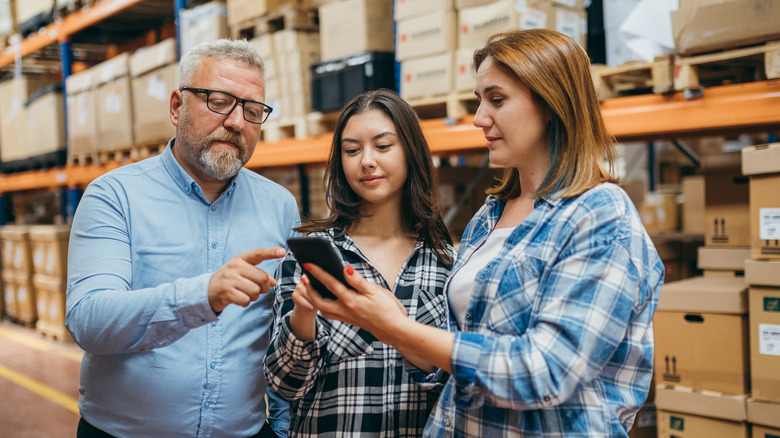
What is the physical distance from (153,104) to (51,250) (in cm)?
277

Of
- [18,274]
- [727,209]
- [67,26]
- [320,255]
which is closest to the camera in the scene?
[320,255]

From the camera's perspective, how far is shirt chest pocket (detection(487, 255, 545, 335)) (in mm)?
1382

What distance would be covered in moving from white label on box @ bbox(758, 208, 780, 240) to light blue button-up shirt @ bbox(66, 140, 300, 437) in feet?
6.75

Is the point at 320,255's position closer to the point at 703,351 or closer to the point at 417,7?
the point at 703,351

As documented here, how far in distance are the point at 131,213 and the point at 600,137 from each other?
1401mm

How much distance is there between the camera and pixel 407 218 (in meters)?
2.18

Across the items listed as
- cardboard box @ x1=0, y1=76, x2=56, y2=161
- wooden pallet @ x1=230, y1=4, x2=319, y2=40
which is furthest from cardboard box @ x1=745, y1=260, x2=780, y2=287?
cardboard box @ x1=0, y1=76, x2=56, y2=161

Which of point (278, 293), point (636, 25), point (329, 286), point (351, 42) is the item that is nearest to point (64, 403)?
point (351, 42)

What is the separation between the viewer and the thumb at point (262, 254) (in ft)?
5.20

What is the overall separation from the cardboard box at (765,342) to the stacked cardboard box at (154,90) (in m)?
4.51

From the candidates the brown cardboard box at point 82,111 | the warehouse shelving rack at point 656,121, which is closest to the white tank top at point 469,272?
the warehouse shelving rack at point 656,121

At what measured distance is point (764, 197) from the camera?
2633 mm

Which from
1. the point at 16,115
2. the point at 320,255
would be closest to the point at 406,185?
the point at 320,255

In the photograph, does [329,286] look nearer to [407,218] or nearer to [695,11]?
[407,218]
